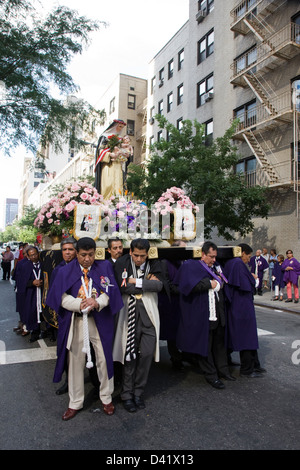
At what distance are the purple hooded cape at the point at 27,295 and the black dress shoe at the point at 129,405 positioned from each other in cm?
361

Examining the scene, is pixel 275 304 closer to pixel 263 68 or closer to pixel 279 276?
pixel 279 276

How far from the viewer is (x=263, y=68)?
18250 mm

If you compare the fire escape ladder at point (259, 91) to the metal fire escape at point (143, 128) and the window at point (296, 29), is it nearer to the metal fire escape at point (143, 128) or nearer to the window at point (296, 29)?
the window at point (296, 29)

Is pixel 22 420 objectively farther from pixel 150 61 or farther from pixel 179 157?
pixel 150 61

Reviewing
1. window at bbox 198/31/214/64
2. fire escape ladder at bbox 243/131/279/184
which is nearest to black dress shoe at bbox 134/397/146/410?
fire escape ladder at bbox 243/131/279/184

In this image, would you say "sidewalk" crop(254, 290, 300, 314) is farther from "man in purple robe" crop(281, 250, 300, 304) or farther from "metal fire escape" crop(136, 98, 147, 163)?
"metal fire escape" crop(136, 98, 147, 163)

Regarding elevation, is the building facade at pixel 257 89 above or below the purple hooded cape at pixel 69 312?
above

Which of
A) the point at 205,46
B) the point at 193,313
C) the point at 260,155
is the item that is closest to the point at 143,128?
the point at 205,46

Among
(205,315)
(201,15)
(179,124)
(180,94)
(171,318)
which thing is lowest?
(171,318)

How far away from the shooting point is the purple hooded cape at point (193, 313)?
4672 millimetres

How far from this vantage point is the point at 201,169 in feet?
52.2

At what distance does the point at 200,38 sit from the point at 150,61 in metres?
10.5

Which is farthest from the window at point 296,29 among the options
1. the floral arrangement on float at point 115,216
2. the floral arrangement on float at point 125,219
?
the floral arrangement on float at point 125,219

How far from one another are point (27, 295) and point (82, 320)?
3.81 metres
